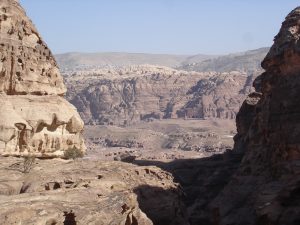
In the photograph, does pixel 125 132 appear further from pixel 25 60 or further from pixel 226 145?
pixel 25 60

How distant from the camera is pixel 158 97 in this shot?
153 metres

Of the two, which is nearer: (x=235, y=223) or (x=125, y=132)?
(x=235, y=223)

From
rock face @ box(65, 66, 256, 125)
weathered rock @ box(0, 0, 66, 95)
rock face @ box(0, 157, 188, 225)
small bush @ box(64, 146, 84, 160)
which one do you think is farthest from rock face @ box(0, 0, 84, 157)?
rock face @ box(65, 66, 256, 125)

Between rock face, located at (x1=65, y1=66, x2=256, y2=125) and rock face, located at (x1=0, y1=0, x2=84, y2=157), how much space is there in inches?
4496

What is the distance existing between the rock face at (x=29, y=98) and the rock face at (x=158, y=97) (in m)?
114

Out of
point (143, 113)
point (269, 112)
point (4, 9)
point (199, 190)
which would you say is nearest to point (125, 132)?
point (143, 113)

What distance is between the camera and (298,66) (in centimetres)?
3584

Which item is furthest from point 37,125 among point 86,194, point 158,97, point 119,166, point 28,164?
point 158,97

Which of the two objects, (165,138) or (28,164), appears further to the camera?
(165,138)

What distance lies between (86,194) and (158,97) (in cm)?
13446

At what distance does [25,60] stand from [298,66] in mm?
19221

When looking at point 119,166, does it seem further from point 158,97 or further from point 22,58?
point 158,97

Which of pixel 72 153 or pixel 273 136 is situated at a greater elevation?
pixel 273 136

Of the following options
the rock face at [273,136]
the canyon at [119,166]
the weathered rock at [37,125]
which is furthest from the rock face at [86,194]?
the rock face at [273,136]
